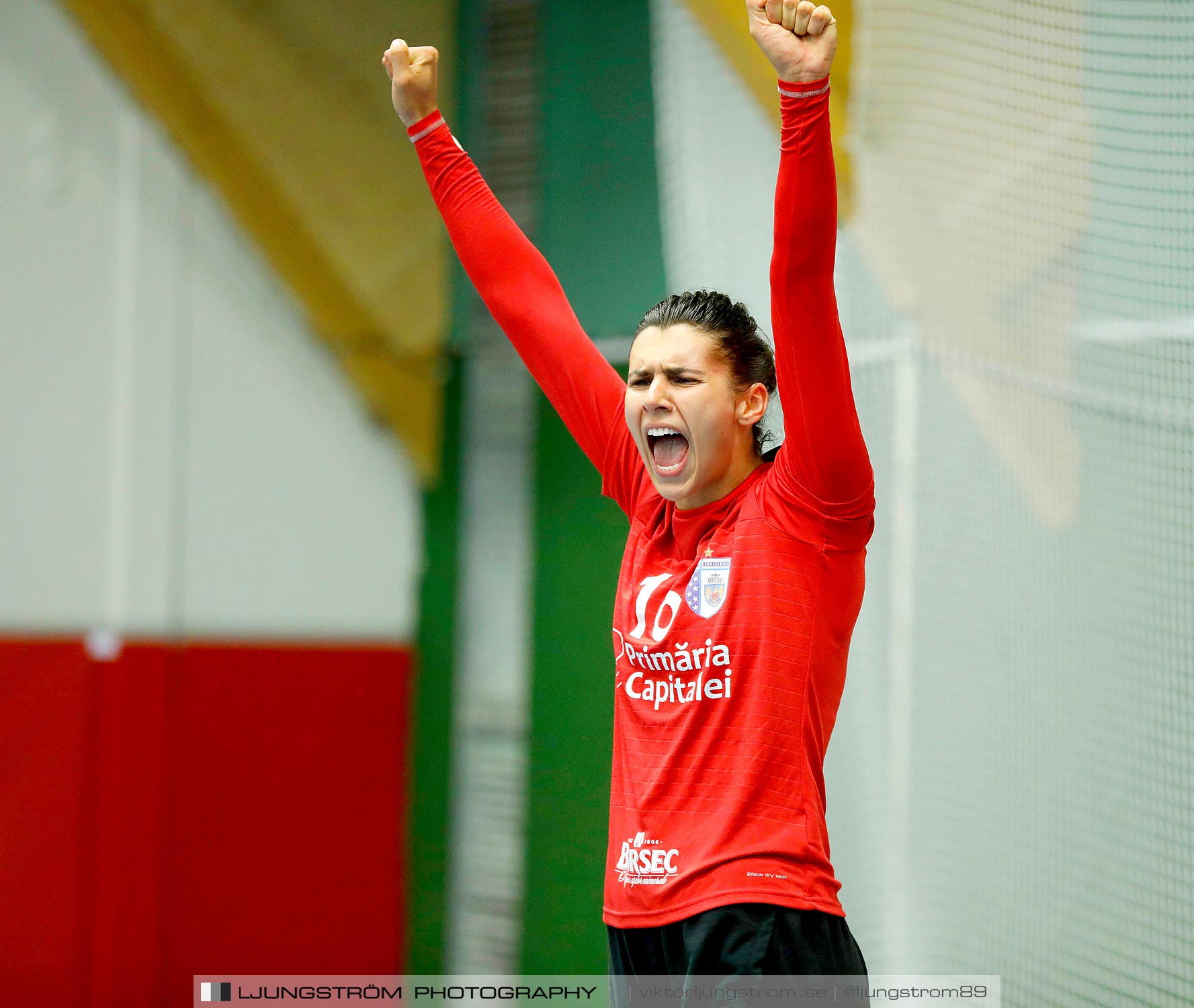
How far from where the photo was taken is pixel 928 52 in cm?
288

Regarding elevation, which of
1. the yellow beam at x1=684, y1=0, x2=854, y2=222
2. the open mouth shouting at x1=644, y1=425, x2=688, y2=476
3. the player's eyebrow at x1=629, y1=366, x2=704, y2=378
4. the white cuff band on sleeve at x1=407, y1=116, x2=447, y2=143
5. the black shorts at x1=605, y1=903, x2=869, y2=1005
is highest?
the yellow beam at x1=684, y1=0, x2=854, y2=222

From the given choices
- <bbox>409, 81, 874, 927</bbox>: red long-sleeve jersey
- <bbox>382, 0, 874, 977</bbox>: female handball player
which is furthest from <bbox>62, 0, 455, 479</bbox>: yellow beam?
<bbox>409, 81, 874, 927</bbox>: red long-sleeve jersey

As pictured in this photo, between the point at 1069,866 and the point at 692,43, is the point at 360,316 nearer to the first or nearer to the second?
the point at 692,43

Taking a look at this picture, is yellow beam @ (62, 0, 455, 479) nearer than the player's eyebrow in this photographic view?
No

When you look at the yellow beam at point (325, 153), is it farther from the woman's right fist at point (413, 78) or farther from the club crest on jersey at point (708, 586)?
the club crest on jersey at point (708, 586)

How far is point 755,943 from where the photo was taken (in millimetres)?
1524

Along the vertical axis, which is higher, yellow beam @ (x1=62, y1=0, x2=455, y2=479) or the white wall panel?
yellow beam @ (x1=62, y1=0, x2=455, y2=479)

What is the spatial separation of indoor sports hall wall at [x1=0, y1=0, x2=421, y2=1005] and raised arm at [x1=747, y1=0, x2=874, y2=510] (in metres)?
3.08

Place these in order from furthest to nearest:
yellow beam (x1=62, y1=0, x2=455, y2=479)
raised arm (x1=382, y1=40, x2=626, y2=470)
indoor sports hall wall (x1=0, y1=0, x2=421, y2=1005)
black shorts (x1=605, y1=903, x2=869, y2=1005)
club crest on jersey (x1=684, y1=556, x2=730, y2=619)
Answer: yellow beam (x1=62, y1=0, x2=455, y2=479) < indoor sports hall wall (x1=0, y1=0, x2=421, y2=1005) < raised arm (x1=382, y1=40, x2=626, y2=470) < club crest on jersey (x1=684, y1=556, x2=730, y2=619) < black shorts (x1=605, y1=903, x2=869, y2=1005)

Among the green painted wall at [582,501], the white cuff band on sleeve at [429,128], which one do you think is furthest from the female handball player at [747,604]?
the green painted wall at [582,501]

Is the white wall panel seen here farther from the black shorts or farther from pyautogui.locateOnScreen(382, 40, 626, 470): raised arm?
the black shorts

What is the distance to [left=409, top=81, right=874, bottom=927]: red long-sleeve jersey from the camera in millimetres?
1559

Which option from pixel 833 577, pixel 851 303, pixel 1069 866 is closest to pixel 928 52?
pixel 851 303

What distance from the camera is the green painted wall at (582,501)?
4.36 meters
